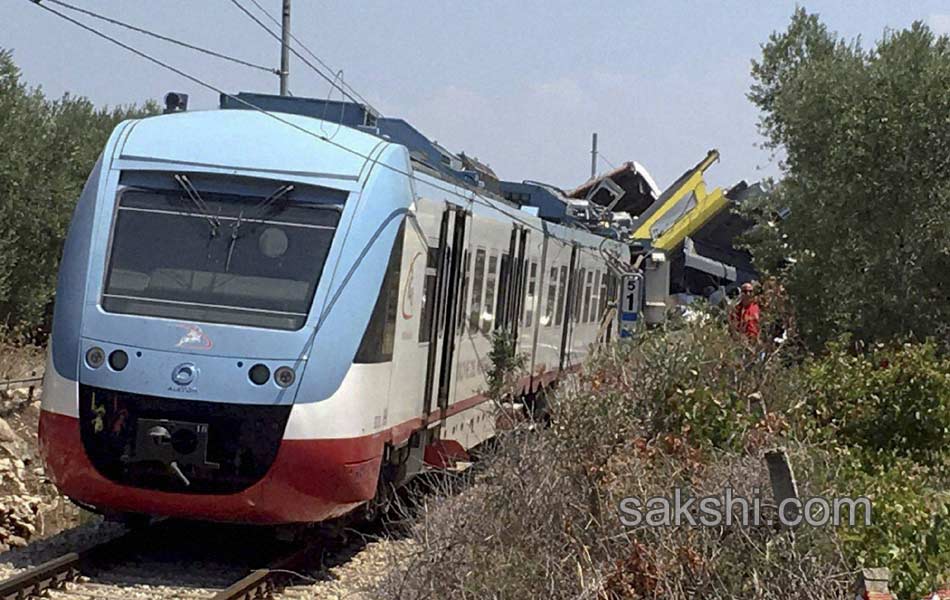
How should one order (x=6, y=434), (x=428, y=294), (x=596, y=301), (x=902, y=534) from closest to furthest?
(x=902, y=534) → (x=428, y=294) → (x=6, y=434) → (x=596, y=301)

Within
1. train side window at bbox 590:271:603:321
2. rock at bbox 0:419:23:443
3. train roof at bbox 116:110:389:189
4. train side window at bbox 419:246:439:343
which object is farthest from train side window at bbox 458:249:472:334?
train side window at bbox 590:271:603:321

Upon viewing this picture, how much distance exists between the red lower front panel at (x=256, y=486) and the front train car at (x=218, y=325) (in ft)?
0.04

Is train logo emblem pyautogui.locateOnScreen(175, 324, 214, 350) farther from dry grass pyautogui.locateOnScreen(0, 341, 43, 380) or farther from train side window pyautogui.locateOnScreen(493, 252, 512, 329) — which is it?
dry grass pyautogui.locateOnScreen(0, 341, 43, 380)

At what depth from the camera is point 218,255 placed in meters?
9.66

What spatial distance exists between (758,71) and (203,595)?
A: 13873 millimetres

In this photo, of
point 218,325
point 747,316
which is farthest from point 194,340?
Result: point 747,316

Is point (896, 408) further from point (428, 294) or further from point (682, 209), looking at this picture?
point (682, 209)

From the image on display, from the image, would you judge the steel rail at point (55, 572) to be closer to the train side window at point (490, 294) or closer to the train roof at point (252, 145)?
the train roof at point (252, 145)

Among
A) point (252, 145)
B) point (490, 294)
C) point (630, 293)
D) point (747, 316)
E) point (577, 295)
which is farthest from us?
point (630, 293)

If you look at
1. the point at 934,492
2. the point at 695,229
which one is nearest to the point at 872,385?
the point at 934,492

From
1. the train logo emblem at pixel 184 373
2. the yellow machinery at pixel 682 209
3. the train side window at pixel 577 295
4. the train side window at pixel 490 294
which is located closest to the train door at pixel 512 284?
the train side window at pixel 490 294

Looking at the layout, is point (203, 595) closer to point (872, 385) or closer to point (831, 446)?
point (831, 446)

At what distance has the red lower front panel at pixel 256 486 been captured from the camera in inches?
361

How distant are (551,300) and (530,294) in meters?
1.94
